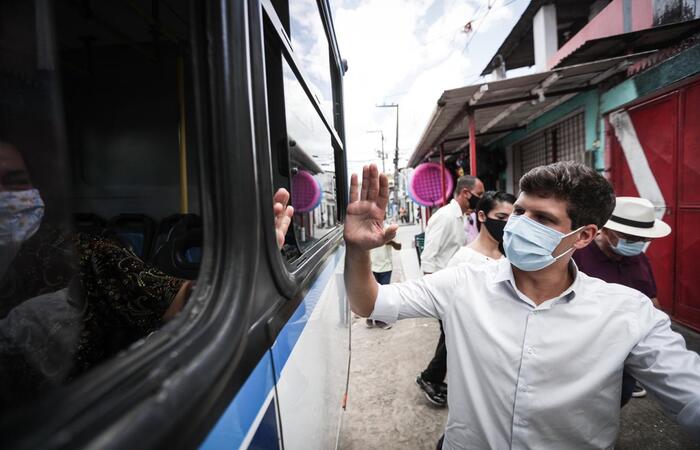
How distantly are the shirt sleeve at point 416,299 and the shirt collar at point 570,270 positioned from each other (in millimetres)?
171

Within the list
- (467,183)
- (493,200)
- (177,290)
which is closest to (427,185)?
(467,183)

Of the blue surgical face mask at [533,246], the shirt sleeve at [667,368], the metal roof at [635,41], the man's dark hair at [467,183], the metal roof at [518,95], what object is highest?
the metal roof at [635,41]

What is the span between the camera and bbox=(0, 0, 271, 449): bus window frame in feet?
1.05

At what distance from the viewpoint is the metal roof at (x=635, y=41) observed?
323 cm

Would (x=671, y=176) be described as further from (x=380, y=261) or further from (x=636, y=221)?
(x=380, y=261)

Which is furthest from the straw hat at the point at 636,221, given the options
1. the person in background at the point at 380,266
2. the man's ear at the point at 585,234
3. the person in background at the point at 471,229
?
the person in background at the point at 380,266

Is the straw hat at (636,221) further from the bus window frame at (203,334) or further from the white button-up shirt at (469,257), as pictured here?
the bus window frame at (203,334)

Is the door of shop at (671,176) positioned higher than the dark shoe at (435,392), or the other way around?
the door of shop at (671,176)

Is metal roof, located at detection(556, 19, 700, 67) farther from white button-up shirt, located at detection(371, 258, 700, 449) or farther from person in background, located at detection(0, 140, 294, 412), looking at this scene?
person in background, located at detection(0, 140, 294, 412)

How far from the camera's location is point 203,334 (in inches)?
19.8

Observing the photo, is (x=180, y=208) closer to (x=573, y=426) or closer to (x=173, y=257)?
(x=173, y=257)

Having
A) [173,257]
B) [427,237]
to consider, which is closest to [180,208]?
[173,257]

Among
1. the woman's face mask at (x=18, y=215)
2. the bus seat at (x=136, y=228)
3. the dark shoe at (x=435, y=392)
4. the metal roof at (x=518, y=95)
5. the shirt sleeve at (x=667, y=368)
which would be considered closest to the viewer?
the woman's face mask at (x=18, y=215)

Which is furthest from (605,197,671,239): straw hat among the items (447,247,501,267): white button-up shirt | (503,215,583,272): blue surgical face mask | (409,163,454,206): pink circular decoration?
(409,163,454,206): pink circular decoration
